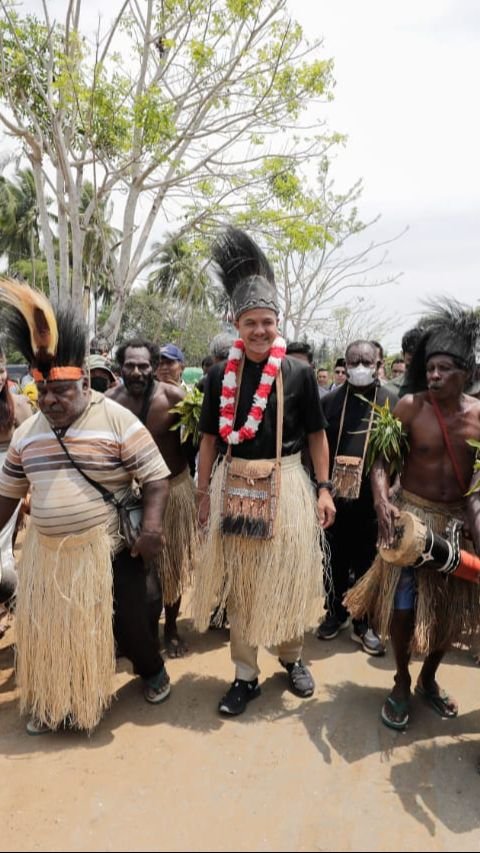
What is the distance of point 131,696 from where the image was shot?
9.82 ft

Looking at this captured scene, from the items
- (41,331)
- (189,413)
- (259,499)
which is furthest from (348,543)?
(41,331)

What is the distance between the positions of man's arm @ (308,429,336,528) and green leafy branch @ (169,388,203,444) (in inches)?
30.0

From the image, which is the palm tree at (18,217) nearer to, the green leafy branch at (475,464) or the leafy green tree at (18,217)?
the leafy green tree at (18,217)

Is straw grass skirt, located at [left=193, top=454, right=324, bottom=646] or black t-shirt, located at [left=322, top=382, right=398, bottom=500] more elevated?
black t-shirt, located at [left=322, top=382, right=398, bottom=500]

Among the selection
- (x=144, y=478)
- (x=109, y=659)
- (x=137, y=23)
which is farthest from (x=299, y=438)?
(x=137, y=23)

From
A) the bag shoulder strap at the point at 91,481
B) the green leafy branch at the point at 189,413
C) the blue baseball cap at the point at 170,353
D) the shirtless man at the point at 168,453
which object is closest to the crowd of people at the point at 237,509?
the bag shoulder strap at the point at 91,481

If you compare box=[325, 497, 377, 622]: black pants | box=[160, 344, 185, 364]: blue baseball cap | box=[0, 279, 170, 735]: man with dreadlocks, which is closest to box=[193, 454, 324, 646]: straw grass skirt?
box=[0, 279, 170, 735]: man with dreadlocks

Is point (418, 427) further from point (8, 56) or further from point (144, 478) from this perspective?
point (8, 56)

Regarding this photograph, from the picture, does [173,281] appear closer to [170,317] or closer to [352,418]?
A: [170,317]

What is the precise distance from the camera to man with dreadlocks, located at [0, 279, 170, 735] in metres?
2.56

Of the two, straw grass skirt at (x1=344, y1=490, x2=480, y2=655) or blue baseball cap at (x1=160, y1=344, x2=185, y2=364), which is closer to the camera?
straw grass skirt at (x1=344, y1=490, x2=480, y2=655)

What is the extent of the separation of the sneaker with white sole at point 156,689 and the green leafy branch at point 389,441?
62.1 inches

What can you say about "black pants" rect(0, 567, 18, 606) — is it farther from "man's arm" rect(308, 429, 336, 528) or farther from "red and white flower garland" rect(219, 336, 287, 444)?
"man's arm" rect(308, 429, 336, 528)

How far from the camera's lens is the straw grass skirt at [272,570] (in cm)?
278
